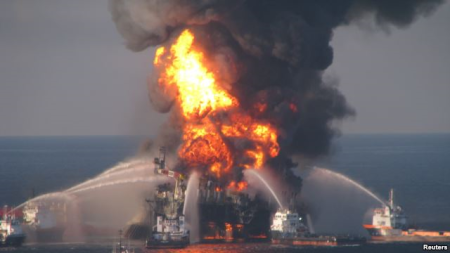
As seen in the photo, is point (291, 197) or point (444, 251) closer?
point (444, 251)

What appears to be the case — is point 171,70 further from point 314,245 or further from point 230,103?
point 314,245

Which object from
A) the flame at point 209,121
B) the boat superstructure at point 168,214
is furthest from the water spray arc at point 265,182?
the boat superstructure at point 168,214

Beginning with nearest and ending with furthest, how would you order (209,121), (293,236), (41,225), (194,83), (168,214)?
(293,236) < (168,214) < (209,121) < (41,225) < (194,83)

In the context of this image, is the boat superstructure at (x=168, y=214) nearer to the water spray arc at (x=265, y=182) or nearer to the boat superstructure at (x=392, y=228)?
the water spray arc at (x=265, y=182)

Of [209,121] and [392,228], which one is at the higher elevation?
[209,121]

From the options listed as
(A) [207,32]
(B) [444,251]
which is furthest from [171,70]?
(B) [444,251]

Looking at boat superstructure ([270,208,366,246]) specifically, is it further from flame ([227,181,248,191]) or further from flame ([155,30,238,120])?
flame ([155,30,238,120])

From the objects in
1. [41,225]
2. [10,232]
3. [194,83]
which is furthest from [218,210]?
[10,232]

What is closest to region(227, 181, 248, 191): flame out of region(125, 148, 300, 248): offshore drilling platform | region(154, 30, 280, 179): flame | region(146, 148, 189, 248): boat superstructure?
region(125, 148, 300, 248): offshore drilling platform

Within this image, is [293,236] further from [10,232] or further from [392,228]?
[10,232]
